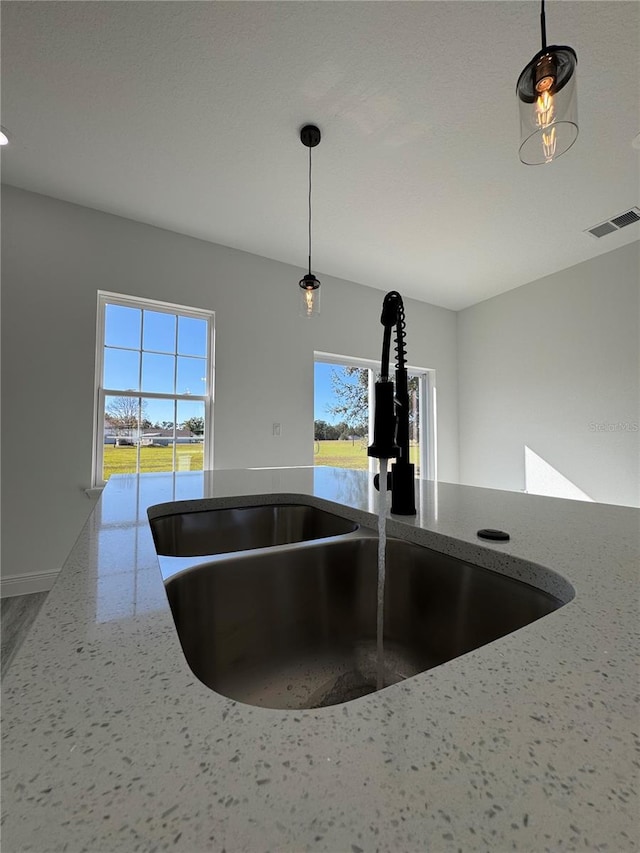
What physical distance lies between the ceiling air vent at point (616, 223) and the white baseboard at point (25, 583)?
4682 mm

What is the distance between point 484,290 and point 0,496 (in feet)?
15.6

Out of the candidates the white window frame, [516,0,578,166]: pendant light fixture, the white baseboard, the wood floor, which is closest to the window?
the white baseboard

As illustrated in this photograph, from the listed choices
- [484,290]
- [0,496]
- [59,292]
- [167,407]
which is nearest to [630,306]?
[484,290]

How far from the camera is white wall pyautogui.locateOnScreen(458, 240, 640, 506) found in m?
3.20

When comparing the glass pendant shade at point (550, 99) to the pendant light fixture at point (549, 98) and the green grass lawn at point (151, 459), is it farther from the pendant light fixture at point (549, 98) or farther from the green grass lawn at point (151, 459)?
the green grass lawn at point (151, 459)

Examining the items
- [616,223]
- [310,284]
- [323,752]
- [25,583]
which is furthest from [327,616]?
[616,223]

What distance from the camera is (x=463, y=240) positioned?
314 cm

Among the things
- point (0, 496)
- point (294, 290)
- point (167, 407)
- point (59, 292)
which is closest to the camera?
point (0, 496)

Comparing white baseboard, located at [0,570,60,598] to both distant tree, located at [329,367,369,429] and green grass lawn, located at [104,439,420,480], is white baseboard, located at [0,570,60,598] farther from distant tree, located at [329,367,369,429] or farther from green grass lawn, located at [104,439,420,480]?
distant tree, located at [329,367,369,429]

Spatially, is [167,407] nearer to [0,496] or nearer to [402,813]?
[0,496]

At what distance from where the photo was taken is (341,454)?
3916 mm

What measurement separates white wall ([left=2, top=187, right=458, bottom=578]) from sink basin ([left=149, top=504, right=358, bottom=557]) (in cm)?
205

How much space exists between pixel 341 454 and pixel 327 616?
311 cm

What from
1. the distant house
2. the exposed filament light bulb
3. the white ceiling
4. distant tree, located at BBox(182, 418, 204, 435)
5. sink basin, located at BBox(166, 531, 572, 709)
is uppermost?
the white ceiling
